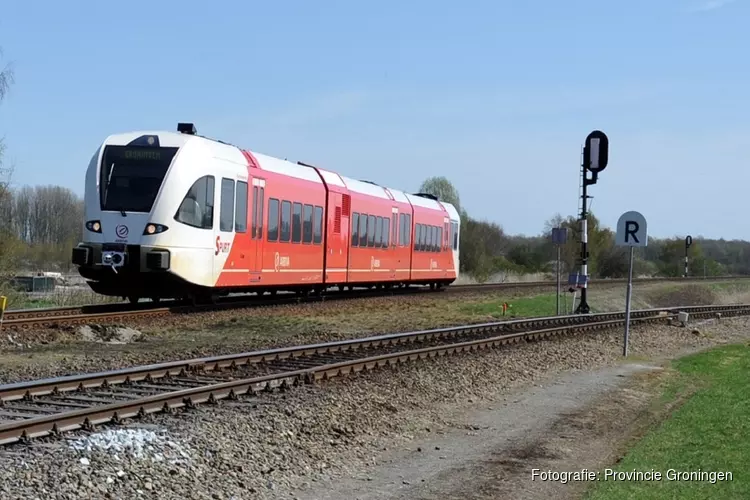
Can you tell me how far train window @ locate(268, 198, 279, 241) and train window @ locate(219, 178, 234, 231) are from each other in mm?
2194

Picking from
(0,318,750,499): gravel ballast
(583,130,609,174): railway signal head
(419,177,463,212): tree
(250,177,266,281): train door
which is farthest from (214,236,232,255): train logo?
(419,177,463,212): tree

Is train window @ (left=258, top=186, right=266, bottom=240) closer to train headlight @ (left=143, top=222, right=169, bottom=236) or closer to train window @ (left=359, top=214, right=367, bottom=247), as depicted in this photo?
train headlight @ (left=143, top=222, right=169, bottom=236)

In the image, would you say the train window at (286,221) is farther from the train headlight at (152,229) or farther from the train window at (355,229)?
the train headlight at (152,229)

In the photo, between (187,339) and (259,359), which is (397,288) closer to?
(187,339)

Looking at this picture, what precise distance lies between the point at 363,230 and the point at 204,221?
423 inches

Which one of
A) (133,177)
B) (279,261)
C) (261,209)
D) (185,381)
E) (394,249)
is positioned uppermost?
(133,177)

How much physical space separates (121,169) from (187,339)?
15.0ft

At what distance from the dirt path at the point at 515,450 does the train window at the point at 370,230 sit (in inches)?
668

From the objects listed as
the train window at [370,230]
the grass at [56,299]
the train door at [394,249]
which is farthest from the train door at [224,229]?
the train door at [394,249]

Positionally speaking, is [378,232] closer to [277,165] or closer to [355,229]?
[355,229]

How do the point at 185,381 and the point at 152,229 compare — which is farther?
the point at 152,229

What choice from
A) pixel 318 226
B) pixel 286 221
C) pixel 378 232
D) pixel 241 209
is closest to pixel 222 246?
pixel 241 209

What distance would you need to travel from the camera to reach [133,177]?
19.5 m

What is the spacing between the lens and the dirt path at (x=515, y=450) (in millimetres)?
7949
